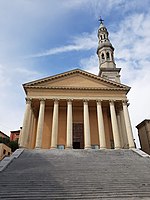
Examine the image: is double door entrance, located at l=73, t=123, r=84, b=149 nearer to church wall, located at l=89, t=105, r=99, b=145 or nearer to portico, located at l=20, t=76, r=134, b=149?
portico, located at l=20, t=76, r=134, b=149

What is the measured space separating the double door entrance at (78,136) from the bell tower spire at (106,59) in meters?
11.9

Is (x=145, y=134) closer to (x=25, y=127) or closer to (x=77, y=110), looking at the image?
(x=77, y=110)

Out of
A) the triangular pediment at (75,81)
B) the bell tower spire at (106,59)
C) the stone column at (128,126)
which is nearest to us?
the stone column at (128,126)

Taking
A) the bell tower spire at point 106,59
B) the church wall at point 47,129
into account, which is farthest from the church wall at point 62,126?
the bell tower spire at point 106,59

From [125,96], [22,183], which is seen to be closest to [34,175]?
[22,183]

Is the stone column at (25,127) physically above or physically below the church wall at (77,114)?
below

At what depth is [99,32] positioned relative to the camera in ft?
143

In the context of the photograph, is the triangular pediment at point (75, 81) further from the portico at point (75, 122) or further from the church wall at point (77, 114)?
the church wall at point (77, 114)

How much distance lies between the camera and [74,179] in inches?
432

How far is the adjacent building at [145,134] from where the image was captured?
2781 centimetres

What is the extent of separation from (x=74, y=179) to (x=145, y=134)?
68.2ft

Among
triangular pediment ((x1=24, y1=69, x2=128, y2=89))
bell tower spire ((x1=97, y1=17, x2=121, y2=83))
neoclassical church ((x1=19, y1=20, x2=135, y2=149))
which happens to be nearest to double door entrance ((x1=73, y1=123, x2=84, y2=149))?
neoclassical church ((x1=19, y1=20, x2=135, y2=149))

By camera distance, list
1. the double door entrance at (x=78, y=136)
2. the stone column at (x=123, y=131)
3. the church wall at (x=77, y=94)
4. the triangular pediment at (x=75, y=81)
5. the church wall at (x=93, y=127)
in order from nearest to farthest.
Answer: the stone column at (x=123, y=131)
the church wall at (x=77, y=94)
the triangular pediment at (x=75, y=81)
the church wall at (x=93, y=127)
the double door entrance at (x=78, y=136)

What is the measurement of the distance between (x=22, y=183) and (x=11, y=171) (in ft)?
8.26
